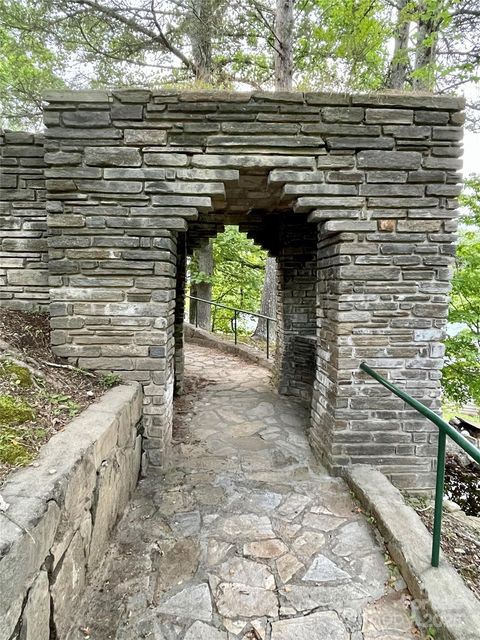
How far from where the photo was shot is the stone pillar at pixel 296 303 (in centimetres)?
495

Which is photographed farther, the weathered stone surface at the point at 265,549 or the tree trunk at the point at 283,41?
the tree trunk at the point at 283,41

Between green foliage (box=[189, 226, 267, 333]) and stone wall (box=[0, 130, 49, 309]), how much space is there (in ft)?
21.7

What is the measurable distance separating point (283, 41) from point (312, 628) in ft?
20.8

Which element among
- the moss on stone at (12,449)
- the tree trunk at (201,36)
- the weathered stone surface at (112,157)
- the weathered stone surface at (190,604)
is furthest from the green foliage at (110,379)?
the tree trunk at (201,36)

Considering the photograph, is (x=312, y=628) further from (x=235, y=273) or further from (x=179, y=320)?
(x=235, y=273)

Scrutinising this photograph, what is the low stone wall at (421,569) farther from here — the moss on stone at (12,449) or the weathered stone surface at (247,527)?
the moss on stone at (12,449)

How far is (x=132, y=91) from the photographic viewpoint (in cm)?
263

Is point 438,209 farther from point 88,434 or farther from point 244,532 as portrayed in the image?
point 88,434

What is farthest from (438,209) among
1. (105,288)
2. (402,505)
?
(105,288)

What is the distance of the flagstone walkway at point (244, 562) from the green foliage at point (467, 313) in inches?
135

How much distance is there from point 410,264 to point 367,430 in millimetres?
1375

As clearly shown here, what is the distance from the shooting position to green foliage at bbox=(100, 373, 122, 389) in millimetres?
2736

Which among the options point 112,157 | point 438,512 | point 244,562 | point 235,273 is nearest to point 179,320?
point 112,157

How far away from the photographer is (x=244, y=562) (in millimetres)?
2018
